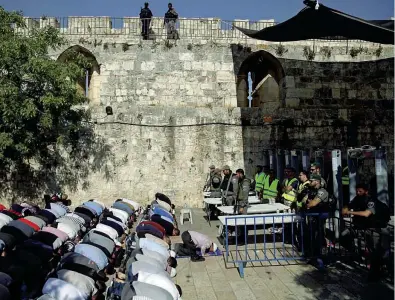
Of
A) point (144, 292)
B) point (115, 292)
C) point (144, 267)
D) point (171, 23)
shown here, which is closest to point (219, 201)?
point (144, 267)

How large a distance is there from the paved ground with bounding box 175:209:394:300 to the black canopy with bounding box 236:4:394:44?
3555 mm

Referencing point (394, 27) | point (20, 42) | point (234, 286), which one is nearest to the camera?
point (394, 27)

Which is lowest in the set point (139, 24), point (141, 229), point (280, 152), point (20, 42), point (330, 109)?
point (141, 229)

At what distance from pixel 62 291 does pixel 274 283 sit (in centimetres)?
300

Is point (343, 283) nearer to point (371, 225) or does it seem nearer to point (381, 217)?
point (371, 225)

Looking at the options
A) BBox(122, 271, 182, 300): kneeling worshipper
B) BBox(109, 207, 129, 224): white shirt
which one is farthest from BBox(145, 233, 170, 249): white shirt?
BBox(109, 207, 129, 224): white shirt

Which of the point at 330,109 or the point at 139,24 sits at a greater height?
the point at 139,24

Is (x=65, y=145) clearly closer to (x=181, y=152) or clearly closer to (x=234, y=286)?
(x=181, y=152)

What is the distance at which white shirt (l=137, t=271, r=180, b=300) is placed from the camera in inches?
173

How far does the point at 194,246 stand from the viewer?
705cm

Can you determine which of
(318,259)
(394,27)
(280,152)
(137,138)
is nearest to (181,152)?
(137,138)

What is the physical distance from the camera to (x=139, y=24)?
13.4m

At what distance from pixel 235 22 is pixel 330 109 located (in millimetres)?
4491

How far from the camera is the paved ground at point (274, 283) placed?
5.26 m
